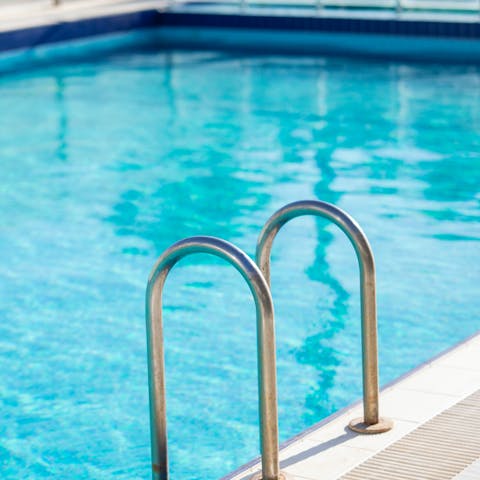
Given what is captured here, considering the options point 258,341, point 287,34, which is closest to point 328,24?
point 287,34

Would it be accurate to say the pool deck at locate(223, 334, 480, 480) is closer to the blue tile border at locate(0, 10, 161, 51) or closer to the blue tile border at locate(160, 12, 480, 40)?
the blue tile border at locate(160, 12, 480, 40)

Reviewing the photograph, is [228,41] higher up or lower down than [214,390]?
higher up

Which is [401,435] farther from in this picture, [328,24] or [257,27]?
[257,27]

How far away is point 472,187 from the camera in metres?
7.90

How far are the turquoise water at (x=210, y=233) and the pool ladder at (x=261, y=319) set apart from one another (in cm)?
109

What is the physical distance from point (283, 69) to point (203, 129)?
2.68m

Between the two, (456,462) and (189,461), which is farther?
(189,461)

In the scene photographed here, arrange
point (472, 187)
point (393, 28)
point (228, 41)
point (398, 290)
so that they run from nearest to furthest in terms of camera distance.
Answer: point (398, 290), point (472, 187), point (393, 28), point (228, 41)

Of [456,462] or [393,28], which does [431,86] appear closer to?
[393,28]

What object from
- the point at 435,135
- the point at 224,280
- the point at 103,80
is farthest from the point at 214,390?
the point at 103,80

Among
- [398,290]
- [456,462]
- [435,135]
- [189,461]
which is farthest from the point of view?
[435,135]

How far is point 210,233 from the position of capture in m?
7.07

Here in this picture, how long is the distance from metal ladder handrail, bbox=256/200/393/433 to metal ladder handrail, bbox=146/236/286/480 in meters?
0.38

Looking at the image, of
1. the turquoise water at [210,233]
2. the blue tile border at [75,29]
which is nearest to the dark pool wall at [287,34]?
the blue tile border at [75,29]
